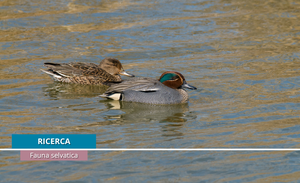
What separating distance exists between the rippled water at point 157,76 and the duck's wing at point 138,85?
0.32 m

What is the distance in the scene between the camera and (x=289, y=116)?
27.7 feet

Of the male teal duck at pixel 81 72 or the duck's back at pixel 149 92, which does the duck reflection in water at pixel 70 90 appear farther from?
the duck's back at pixel 149 92

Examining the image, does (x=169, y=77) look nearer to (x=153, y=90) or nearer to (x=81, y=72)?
(x=153, y=90)

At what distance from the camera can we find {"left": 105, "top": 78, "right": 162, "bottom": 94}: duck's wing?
9812mm

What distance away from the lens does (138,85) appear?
993 centimetres

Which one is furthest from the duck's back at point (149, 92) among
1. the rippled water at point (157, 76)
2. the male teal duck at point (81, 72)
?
the male teal duck at point (81, 72)

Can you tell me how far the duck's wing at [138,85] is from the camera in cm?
981

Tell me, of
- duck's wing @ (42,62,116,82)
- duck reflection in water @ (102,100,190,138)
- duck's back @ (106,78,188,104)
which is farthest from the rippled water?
duck's wing @ (42,62,116,82)

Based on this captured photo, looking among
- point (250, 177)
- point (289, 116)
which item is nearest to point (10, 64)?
point (289, 116)

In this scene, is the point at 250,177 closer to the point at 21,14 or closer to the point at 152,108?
the point at 152,108

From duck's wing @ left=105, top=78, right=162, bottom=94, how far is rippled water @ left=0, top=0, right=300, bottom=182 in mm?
322

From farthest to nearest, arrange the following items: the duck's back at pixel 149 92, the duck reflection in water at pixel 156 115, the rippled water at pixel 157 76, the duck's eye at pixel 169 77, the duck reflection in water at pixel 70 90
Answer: the duck reflection in water at pixel 70 90 < the duck's eye at pixel 169 77 < the duck's back at pixel 149 92 < the duck reflection in water at pixel 156 115 < the rippled water at pixel 157 76

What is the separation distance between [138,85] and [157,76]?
152cm

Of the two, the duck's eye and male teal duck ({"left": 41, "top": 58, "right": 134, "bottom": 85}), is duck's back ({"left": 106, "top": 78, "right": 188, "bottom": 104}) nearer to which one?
the duck's eye
